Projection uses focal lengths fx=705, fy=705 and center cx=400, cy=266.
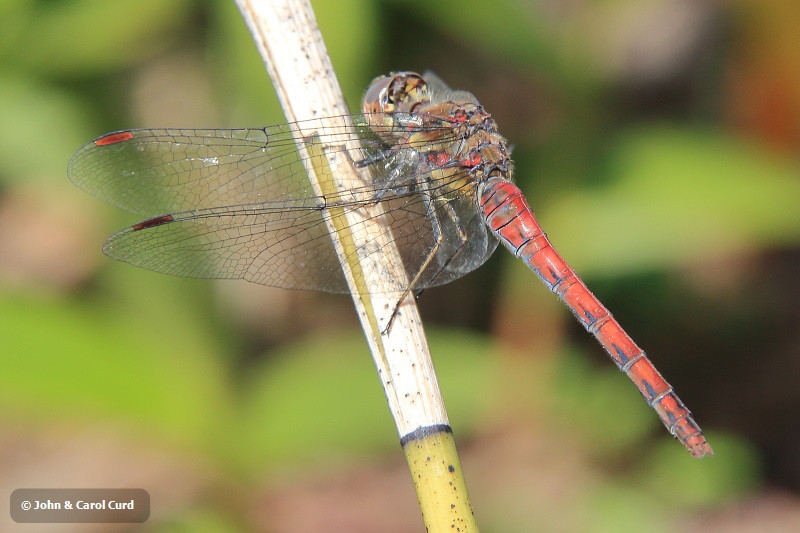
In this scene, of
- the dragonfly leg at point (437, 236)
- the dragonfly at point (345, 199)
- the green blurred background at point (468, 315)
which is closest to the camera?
the dragonfly at point (345, 199)

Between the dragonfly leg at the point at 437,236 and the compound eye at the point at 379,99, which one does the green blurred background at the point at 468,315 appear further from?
the dragonfly leg at the point at 437,236

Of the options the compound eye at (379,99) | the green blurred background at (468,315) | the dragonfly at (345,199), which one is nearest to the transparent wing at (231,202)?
the dragonfly at (345,199)

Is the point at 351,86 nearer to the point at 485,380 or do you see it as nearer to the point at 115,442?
the point at 485,380

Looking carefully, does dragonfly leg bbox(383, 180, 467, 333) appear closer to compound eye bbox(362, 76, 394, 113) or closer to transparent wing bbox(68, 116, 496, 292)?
transparent wing bbox(68, 116, 496, 292)

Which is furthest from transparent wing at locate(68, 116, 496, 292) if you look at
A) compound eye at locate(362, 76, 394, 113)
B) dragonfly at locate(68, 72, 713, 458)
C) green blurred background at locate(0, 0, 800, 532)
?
green blurred background at locate(0, 0, 800, 532)

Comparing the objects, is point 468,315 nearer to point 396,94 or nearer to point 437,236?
point 437,236

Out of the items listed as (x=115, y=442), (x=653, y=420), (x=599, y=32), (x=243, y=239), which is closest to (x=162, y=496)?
(x=115, y=442)
